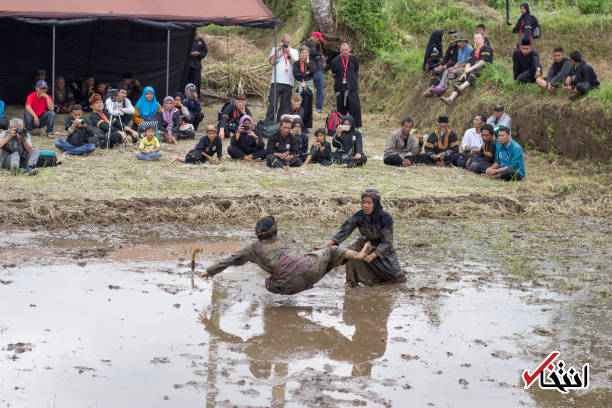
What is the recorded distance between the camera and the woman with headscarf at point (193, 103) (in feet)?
58.2

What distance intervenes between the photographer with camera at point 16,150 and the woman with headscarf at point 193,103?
5239mm

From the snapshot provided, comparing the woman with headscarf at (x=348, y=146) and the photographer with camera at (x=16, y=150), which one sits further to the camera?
the woman with headscarf at (x=348, y=146)

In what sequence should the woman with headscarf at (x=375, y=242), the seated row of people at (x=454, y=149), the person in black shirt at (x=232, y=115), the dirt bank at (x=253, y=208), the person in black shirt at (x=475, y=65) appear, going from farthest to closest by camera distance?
the person in black shirt at (x=475, y=65), the person in black shirt at (x=232, y=115), the seated row of people at (x=454, y=149), the dirt bank at (x=253, y=208), the woman with headscarf at (x=375, y=242)

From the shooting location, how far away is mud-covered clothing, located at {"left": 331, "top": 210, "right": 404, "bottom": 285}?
8539 mm

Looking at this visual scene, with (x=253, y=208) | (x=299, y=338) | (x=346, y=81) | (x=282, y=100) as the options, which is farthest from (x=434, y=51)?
(x=299, y=338)

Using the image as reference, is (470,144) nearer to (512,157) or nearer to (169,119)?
(512,157)

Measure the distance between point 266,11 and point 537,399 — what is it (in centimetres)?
1337

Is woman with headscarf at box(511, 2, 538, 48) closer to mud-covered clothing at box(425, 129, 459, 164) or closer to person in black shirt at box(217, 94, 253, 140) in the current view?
mud-covered clothing at box(425, 129, 459, 164)

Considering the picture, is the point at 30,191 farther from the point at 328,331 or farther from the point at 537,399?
the point at 537,399

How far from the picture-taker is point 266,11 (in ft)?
58.5

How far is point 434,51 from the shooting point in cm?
1941

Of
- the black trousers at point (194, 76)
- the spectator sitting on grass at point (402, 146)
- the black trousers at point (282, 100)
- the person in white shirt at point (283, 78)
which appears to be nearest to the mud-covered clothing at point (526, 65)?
the spectator sitting on grass at point (402, 146)

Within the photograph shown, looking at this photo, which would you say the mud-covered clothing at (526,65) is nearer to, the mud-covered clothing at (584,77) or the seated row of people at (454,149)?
the mud-covered clothing at (584,77)

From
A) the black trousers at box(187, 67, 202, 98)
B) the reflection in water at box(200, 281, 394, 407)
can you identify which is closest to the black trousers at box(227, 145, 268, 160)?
the black trousers at box(187, 67, 202, 98)
